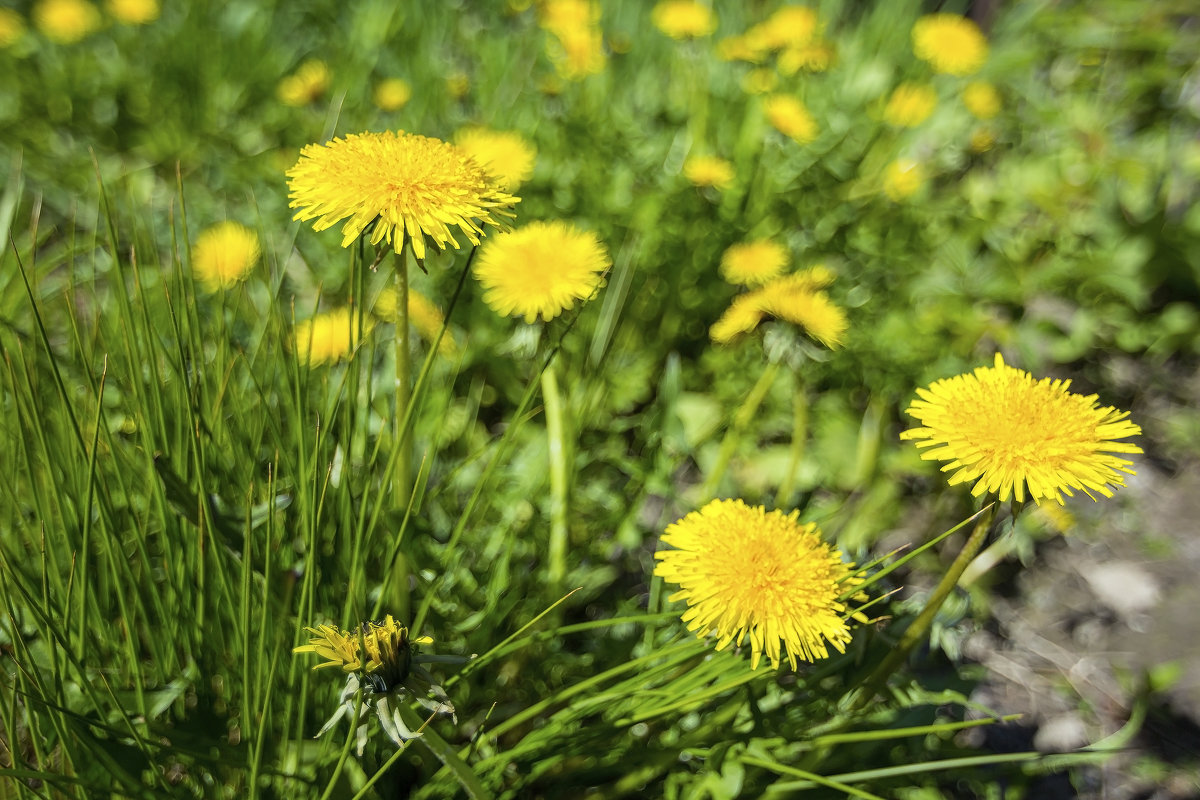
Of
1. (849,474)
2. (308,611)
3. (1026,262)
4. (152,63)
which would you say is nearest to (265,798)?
(308,611)

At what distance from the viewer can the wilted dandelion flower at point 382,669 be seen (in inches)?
26.4

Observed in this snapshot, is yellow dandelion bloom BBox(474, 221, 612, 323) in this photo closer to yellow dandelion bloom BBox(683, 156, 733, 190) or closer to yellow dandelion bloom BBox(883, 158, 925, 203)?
yellow dandelion bloom BBox(683, 156, 733, 190)

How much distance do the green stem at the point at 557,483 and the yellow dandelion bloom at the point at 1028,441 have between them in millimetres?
551

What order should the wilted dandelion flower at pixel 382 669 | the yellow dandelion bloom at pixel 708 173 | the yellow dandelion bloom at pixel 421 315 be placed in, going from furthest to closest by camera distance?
the yellow dandelion bloom at pixel 708 173
the yellow dandelion bloom at pixel 421 315
the wilted dandelion flower at pixel 382 669

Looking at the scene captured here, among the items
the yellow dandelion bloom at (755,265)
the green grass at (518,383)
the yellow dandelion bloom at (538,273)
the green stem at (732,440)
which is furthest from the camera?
the yellow dandelion bloom at (755,265)

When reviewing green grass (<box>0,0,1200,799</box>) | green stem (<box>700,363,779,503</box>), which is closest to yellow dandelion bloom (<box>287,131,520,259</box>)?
green grass (<box>0,0,1200,799</box>)

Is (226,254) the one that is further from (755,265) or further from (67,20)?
(67,20)

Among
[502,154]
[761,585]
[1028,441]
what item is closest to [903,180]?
[502,154]

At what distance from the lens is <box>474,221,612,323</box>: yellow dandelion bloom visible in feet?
3.61

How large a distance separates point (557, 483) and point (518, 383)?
0.55m

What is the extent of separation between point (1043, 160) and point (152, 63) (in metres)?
2.84

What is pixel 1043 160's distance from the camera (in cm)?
222

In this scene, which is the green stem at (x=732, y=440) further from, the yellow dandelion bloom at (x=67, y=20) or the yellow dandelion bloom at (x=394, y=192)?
the yellow dandelion bloom at (x=67, y=20)

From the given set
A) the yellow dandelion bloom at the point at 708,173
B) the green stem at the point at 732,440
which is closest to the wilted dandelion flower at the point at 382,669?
the green stem at the point at 732,440
